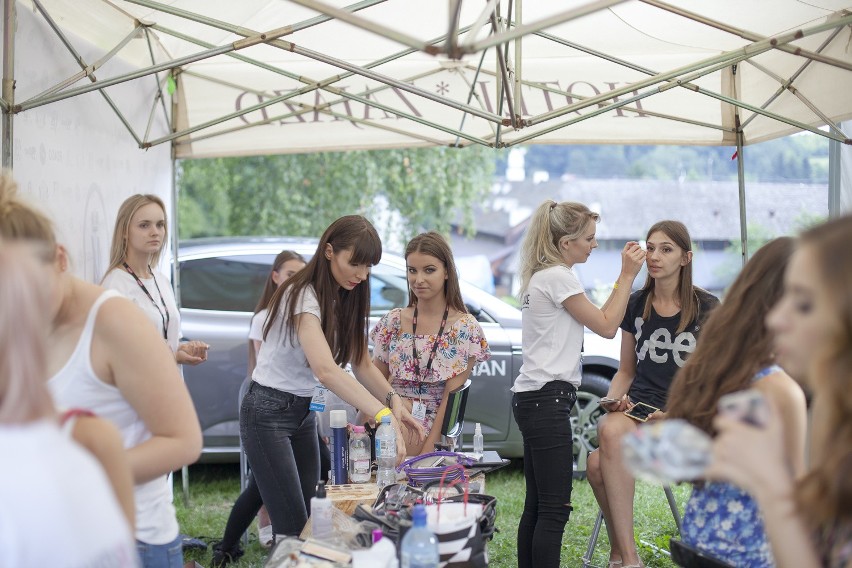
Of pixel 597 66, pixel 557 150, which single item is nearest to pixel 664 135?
pixel 597 66

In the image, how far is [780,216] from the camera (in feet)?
122

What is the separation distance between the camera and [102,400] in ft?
6.39

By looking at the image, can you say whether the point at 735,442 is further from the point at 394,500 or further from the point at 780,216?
the point at 780,216

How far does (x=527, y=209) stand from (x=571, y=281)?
39732 mm

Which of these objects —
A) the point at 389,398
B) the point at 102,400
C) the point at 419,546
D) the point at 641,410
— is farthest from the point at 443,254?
the point at 102,400

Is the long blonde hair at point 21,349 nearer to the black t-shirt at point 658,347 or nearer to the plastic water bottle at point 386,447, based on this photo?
the plastic water bottle at point 386,447

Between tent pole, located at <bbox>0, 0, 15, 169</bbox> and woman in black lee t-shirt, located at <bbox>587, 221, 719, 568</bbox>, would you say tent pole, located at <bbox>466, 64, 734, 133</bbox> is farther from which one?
tent pole, located at <bbox>0, 0, 15, 169</bbox>

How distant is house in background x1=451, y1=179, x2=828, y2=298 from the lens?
37.2 meters

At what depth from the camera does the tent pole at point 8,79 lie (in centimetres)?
337

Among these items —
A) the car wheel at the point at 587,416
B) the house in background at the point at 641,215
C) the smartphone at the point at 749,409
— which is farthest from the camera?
the house in background at the point at 641,215

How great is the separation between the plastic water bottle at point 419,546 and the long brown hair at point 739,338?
28.9 inches

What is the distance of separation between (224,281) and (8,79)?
3073mm

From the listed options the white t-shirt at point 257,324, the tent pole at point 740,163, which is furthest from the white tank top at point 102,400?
the tent pole at point 740,163

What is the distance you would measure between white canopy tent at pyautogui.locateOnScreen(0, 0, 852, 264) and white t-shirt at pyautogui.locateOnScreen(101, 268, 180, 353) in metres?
0.85
